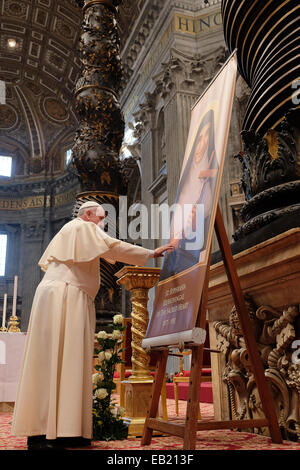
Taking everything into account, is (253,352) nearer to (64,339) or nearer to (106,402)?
(64,339)

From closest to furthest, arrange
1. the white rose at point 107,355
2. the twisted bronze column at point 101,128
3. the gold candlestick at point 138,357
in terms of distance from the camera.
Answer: the white rose at point 107,355 → the gold candlestick at point 138,357 → the twisted bronze column at point 101,128

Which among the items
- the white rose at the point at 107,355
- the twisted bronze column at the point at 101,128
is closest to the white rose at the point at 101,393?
the white rose at the point at 107,355

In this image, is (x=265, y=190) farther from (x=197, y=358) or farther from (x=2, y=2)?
(x=2, y=2)

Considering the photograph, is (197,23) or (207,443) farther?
(197,23)

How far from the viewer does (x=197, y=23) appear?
11539 millimetres

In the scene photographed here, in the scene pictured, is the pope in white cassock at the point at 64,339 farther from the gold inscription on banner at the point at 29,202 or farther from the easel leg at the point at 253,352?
the gold inscription on banner at the point at 29,202

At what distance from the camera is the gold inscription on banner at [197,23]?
1130cm

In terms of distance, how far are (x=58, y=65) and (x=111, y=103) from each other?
1539cm

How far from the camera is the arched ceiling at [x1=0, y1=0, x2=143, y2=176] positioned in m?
17.4

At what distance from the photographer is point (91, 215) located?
2947 millimetres

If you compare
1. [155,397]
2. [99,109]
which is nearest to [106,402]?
[155,397]

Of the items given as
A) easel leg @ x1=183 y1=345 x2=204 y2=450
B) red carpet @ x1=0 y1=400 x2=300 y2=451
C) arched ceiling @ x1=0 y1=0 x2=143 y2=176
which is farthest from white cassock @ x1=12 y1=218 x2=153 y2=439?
arched ceiling @ x1=0 y1=0 x2=143 y2=176

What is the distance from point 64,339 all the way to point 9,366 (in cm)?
275

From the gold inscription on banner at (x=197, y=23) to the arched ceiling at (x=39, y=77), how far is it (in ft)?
12.3
